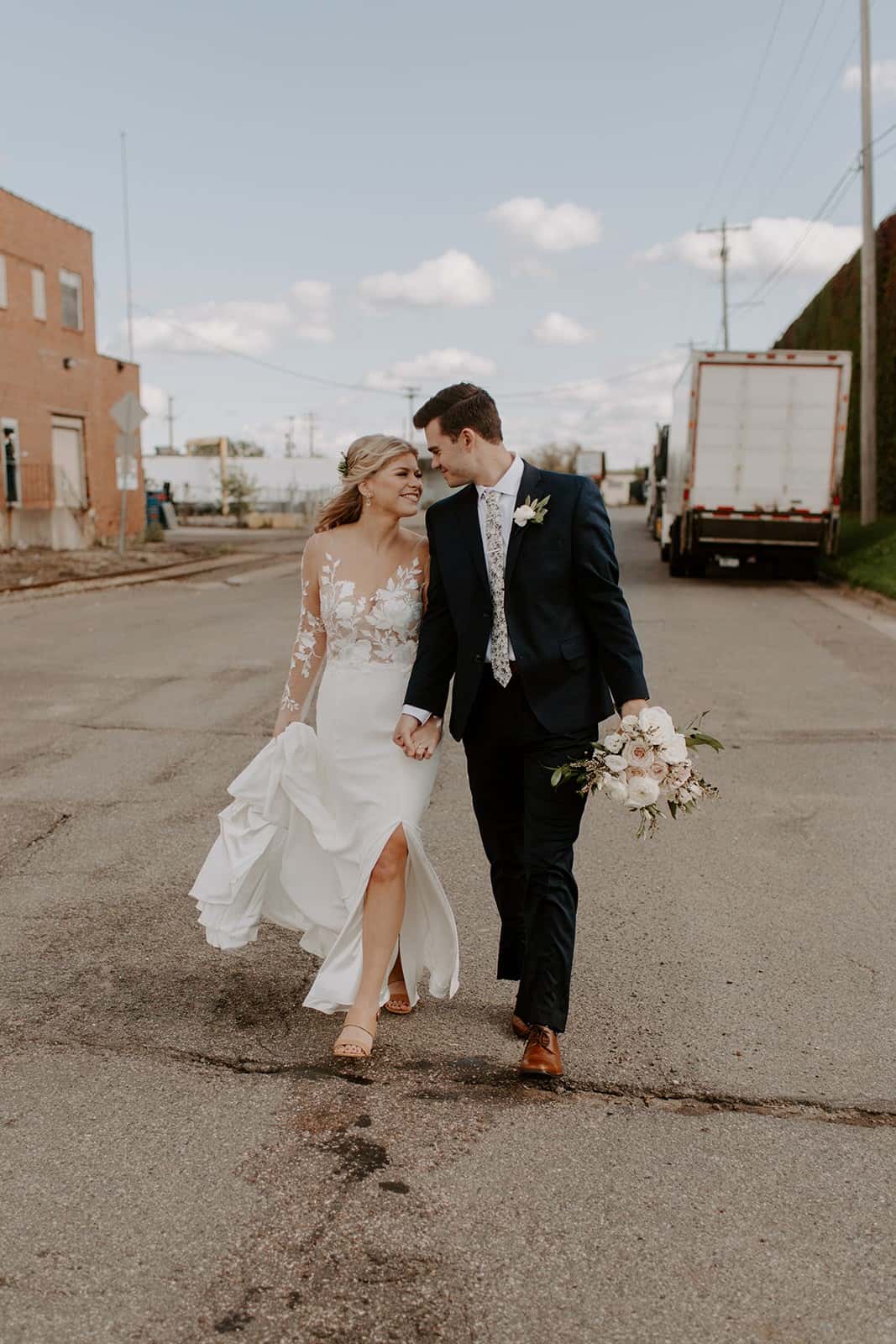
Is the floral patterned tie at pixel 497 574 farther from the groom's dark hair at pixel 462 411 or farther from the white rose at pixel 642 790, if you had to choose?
the white rose at pixel 642 790

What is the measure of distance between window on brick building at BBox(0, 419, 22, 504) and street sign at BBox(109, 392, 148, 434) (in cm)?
502

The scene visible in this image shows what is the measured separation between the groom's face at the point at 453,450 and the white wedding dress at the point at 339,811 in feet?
1.32

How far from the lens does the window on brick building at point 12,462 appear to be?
27859mm

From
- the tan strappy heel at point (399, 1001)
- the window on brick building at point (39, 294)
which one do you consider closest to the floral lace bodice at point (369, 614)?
the tan strappy heel at point (399, 1001)

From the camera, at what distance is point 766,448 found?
67.9 ft

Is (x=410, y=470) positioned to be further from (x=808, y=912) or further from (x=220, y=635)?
(x=220, y=635)

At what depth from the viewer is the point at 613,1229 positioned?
291 centimetres

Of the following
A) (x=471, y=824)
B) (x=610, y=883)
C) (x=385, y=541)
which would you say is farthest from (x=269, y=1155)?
(x=471, y=824)

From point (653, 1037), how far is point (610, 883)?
65.3 inches

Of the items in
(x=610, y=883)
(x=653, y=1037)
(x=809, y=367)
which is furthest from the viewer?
(x=809, y=367)

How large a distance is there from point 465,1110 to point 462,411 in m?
1.95

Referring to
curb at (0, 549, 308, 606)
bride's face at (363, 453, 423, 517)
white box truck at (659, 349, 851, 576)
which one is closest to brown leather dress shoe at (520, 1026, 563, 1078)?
bride's face at (363, 453, 423, 517)

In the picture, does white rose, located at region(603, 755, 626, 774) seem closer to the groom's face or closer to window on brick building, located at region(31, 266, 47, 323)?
the groom's face

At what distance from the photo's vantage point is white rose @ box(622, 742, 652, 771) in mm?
3645
